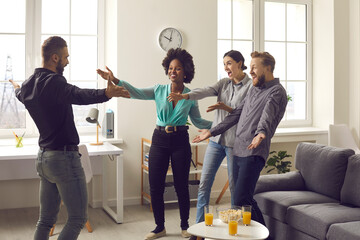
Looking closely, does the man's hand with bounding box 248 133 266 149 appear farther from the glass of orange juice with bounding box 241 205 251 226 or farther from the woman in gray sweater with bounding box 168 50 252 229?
the woman in gray sweater with bounding box 168 50 252 229

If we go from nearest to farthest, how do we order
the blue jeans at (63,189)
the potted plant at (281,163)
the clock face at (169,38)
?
1. the blue jeans at (63,189)
2. the clock face at (169,38)
3. the potted plant at (281,163)

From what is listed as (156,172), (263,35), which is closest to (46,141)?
(156,172)

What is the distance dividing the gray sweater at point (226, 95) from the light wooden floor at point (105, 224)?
95 centimetres

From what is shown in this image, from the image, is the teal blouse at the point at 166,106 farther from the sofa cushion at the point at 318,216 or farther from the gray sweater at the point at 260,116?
the sofa cushion at the point at 318,216

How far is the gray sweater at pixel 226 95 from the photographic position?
3713mm

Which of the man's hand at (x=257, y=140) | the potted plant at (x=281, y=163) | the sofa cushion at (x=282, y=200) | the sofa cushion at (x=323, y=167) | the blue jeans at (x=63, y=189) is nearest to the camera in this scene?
the blue jeans at (x=63, y=189)

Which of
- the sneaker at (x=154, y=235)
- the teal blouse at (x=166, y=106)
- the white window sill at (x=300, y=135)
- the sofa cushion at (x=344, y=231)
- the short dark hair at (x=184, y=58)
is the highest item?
the short dark hair at (x=184, y=58)

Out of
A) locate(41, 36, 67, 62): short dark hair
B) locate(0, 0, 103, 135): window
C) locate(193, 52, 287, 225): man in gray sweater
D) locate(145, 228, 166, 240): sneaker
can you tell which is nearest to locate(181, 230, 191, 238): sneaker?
locate(145, 228, 166, 240): sneaker

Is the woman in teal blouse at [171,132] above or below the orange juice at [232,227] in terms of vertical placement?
above

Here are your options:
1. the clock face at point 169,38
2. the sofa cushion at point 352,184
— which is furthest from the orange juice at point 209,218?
the clock face at point 169,38

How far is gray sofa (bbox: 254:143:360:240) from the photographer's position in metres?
3.29

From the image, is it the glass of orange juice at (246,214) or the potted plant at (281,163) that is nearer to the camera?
the glass of orange juice at (246,214)

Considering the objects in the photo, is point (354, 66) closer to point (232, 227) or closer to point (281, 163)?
point (281, 163)

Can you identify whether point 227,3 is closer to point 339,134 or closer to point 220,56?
point 220,56
